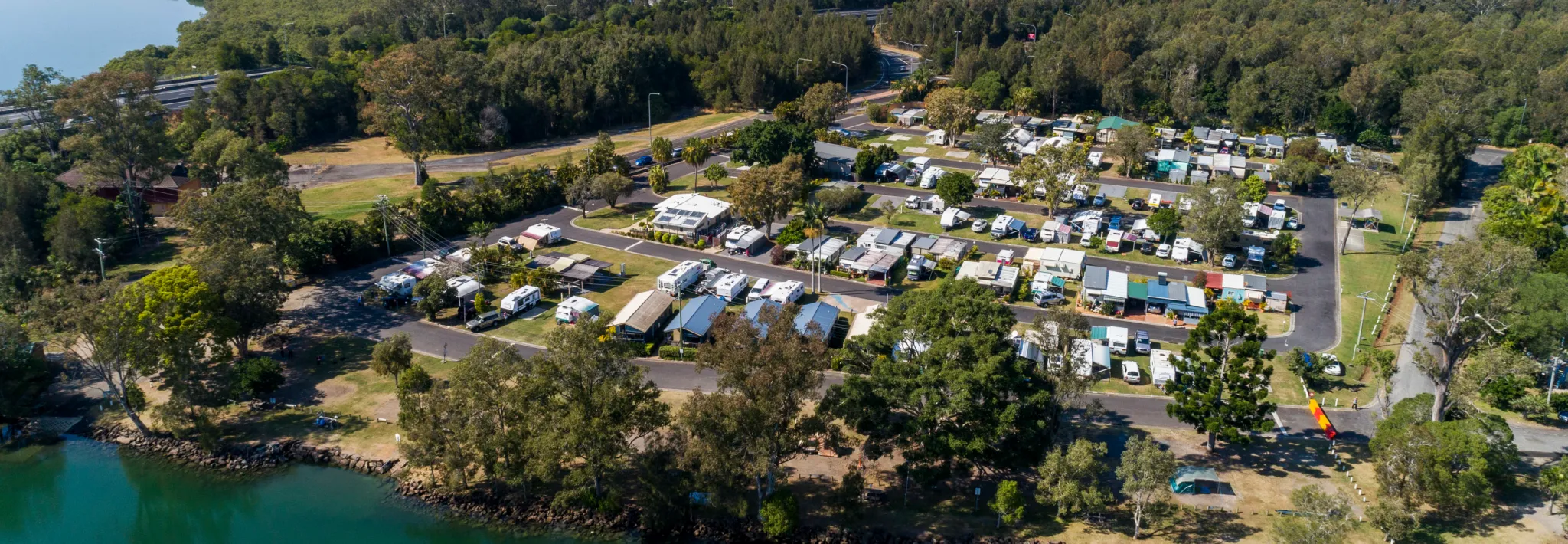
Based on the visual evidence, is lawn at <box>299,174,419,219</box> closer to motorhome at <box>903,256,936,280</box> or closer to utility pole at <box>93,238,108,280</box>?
utility pole at <box>93,238,108,280</box>

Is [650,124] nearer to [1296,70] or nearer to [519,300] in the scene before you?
[519,300]

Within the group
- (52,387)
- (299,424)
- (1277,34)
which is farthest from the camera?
(1277,34)

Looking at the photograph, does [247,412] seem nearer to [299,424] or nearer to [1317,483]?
[299,424]

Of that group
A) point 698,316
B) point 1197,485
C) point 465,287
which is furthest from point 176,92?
point 1197,485

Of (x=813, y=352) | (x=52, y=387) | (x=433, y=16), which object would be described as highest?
(x=433, y=16)

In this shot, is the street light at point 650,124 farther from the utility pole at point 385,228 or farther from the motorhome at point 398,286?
the motorhome at point 398,286

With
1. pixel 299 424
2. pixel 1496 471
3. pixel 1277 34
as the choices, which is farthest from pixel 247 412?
pixel 1277 34

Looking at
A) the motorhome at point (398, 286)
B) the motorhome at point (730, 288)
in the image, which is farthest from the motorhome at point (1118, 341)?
the motorhome at point (398, 286)
